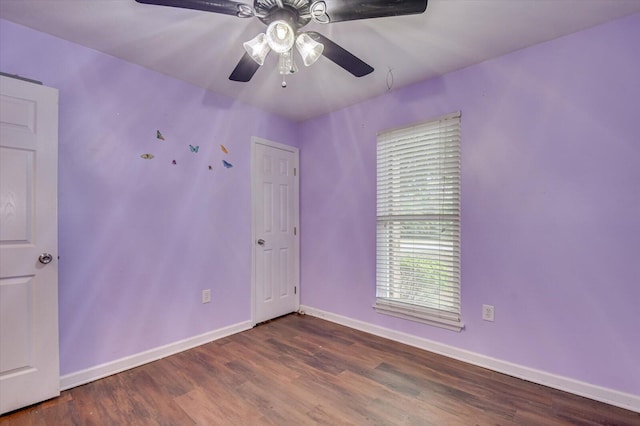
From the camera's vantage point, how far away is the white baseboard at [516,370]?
6.06ft

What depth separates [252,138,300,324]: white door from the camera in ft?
10.9

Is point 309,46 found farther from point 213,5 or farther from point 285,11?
point 213,5

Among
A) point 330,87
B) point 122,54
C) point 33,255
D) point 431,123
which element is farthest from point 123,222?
point 431,123

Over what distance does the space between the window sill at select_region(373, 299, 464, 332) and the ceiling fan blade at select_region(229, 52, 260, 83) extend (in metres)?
2.36

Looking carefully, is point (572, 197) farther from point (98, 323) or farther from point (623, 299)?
point (98, 323)

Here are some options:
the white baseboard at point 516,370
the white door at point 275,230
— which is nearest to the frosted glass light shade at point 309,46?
the white door at point 275,230

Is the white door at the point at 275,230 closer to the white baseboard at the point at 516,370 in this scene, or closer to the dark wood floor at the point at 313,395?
the dark wood floor at the point at 313,395

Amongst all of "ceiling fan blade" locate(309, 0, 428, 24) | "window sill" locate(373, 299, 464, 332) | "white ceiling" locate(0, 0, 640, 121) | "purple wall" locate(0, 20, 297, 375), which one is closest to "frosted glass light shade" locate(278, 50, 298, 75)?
"ceiling fan blade" locate(309, 0, 428, 24)

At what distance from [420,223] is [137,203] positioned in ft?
8.11

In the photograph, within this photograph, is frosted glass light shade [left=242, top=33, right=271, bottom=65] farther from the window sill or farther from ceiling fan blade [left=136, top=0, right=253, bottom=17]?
the window sill

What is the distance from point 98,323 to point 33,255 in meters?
0.66

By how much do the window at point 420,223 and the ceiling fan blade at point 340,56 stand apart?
109 centimetres

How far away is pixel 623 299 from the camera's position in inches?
72.8

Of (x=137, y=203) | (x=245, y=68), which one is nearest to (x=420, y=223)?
(x=245, y=68)
